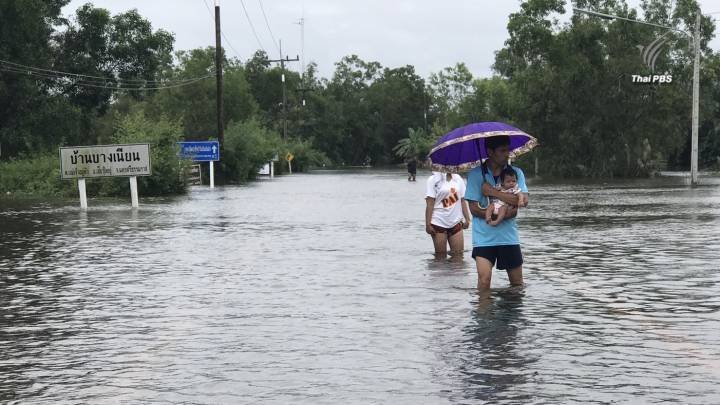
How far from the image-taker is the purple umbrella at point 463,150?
35.7 ft

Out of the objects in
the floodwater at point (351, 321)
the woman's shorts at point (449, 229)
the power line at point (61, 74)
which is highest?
the power line at point (61, 74)

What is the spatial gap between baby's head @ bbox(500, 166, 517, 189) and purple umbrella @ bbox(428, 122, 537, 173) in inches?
13.8

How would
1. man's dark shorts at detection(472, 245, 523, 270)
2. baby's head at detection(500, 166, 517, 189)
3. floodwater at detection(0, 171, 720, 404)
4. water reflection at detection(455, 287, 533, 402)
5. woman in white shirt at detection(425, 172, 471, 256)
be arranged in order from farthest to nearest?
1. woman in white shirt at detection(425, 172, 471, 256)
2. man's dark shorts at detection(472, 245, 523, 270)
3. baby's head at detection(500, 166, 517, 189)
4. floodwater at detection(0, 171, 720, 404)
5. water reflection at detection(455, 287, 533, 402)

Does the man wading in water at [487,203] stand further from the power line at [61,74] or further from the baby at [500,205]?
the power line at [61,74]

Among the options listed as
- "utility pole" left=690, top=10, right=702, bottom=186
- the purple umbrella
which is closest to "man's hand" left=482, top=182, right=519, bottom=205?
the purple umbrella

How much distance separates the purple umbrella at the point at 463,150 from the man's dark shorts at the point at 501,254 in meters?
0.93

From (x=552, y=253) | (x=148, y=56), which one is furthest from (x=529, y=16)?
(x=552, y=253)

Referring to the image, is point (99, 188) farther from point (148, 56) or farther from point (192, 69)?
point (192, 69)

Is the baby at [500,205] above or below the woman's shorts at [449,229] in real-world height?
above

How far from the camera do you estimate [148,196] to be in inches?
1638

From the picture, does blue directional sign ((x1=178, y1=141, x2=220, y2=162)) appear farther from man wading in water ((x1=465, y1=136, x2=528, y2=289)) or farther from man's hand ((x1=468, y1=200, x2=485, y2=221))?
man's hand ((x1=468, y1=200, x2=485, y2=221))

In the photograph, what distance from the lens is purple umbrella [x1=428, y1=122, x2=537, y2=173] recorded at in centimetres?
1088

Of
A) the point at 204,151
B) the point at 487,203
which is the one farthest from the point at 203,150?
the point at 487,203

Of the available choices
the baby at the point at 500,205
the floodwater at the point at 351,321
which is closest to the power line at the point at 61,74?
the floodwater at the point at 351,321
